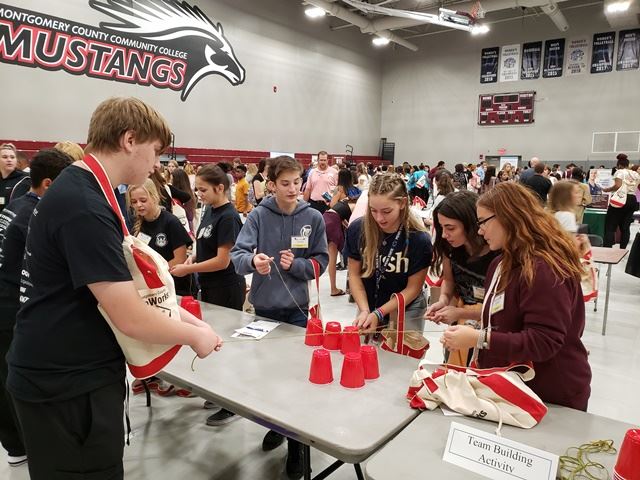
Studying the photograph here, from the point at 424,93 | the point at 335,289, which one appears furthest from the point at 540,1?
the point at 335,289

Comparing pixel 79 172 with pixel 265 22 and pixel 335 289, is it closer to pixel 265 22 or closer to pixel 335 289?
pixel 335 289

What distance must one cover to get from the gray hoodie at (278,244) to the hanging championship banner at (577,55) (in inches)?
648

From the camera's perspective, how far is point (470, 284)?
7.09 feet

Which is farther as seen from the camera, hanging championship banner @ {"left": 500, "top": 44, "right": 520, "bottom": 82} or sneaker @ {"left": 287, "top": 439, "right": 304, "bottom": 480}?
hanging championship banner @ {"left": 500, "top": 44, "right": 520, "bottom": 82}

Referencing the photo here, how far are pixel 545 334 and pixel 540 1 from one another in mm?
13922

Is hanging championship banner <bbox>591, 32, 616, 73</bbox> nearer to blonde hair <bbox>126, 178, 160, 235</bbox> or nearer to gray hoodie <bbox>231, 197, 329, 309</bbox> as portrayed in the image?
gray hoodie <bbox>231, 197, 329, 309</bbox>

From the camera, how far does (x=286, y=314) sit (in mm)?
2328

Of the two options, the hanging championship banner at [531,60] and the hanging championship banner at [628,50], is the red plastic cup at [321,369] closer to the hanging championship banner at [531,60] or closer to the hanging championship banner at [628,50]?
the hanging championship banner at [628,50]

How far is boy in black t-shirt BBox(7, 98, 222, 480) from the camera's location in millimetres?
1041

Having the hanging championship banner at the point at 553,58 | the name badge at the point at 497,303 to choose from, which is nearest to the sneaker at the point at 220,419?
the name badge at the point at 497,303

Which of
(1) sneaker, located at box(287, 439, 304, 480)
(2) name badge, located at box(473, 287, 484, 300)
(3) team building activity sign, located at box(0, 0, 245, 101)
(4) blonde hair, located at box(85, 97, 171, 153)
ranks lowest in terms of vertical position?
(1) sneaker, located at box(287, 439, 304, 480)

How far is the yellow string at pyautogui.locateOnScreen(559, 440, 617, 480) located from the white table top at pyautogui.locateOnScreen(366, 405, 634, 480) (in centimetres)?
2

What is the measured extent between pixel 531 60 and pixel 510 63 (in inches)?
28.8

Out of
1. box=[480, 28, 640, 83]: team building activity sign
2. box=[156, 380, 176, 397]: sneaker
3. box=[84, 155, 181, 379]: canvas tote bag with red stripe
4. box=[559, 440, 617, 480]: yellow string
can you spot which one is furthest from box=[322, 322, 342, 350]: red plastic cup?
box=[480, 28, 640, 83]: team building activity sign
